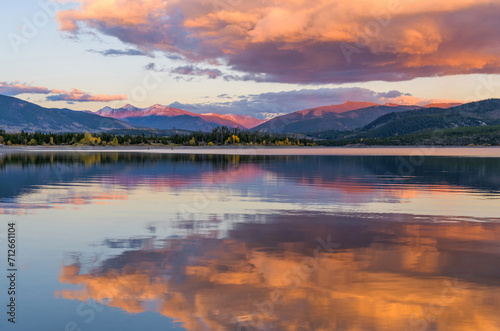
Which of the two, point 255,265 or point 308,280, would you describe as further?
point 255,265

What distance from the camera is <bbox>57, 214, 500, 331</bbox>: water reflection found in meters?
12.5

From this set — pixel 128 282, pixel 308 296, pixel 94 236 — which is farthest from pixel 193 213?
pixel 308 296

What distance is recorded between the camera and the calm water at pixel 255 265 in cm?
1259

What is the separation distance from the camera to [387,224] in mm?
26125

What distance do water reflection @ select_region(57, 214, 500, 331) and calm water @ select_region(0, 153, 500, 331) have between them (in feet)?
0.16

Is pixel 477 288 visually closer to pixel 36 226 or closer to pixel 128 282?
pixel 128 282

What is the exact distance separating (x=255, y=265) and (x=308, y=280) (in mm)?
2494

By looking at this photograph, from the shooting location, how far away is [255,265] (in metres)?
17.4

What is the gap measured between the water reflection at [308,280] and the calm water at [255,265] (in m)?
0.05

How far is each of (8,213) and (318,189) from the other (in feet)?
86.2

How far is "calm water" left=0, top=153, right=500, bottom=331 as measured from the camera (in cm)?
1259

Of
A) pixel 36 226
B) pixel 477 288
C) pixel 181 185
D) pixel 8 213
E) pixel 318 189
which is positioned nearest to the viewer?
pixel 477 288

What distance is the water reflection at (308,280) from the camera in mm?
12500

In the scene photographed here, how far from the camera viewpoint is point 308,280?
51.1ft
